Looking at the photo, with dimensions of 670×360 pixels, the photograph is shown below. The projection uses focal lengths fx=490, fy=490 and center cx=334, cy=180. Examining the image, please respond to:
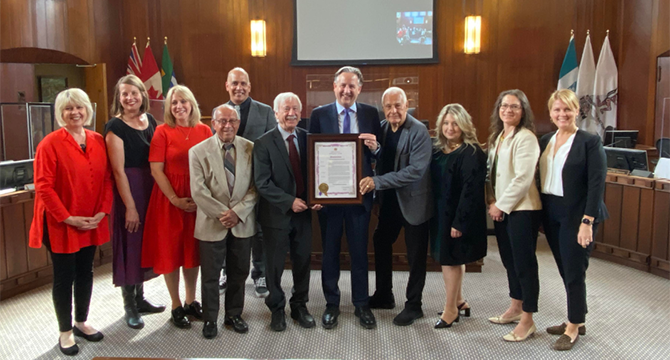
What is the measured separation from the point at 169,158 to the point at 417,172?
153 cm

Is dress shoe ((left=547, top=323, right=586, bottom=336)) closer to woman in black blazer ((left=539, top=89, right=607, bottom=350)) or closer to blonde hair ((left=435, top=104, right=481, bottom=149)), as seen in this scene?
woman in black blazer ((left=539, top=89, right=607, bottom=350))

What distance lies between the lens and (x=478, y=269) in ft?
14.5

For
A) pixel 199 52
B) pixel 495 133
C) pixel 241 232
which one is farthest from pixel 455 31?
pixel 241 232

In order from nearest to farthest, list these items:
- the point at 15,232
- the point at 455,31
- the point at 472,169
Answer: the point at 472,169
the point at 15,232
the point at 455,31

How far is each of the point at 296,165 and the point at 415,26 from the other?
177 inches

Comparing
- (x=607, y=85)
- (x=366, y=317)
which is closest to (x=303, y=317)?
(x=366, y=317)

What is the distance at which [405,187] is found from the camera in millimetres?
3113

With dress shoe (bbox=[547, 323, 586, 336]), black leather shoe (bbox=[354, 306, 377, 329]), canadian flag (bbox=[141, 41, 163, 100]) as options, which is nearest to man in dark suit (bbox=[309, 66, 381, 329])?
black leather shoe (bbox=[354, 306, 377, 329])

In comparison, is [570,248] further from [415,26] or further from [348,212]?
[415,26]

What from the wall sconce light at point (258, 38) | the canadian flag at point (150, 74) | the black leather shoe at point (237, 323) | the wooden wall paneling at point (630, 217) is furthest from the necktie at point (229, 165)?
the canadian flag at point (150, 74)

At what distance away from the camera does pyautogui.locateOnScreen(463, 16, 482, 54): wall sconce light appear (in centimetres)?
673

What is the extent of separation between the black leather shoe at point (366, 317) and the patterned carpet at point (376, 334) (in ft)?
0.18

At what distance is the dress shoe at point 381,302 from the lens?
3.53 meters

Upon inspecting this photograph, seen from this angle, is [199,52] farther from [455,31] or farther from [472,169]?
[472,169]
